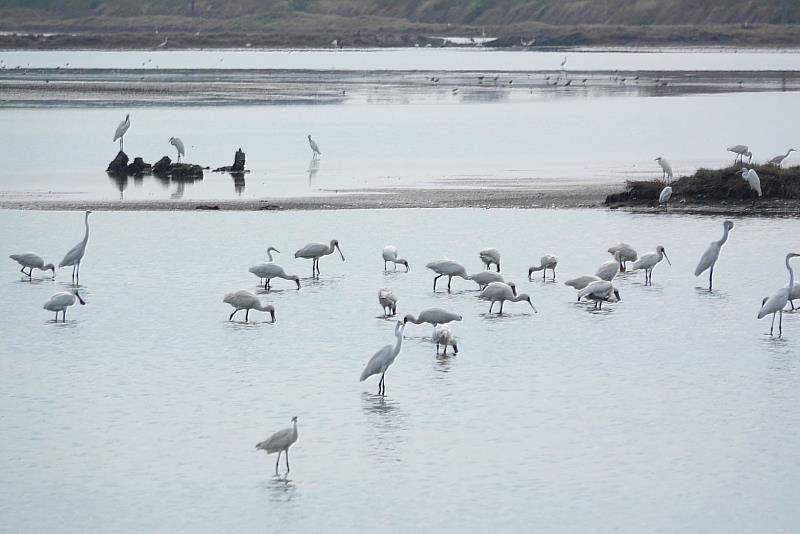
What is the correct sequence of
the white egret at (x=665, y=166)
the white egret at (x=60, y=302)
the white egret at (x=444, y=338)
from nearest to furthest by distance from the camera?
the white egret at (x=444, y=338), the white egret at (x=60, y=302), the white egret at (x=665, y=166)

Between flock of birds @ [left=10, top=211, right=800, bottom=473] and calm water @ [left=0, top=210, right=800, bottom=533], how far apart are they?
25 centimetres

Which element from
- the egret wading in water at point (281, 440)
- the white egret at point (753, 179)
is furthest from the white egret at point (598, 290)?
the white egret at point (753, 179)

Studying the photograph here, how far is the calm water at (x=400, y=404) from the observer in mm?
10836

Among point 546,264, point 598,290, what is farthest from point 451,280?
point 598,290

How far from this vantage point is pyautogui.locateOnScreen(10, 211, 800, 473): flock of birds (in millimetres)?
16125

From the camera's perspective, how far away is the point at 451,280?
65.8 ft

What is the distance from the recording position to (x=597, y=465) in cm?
1175

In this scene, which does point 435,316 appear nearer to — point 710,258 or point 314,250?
point 314,250

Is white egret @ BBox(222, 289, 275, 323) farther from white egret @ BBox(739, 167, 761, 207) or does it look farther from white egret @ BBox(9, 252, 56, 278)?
white egret @ BBox(739, 167, 761, 207)

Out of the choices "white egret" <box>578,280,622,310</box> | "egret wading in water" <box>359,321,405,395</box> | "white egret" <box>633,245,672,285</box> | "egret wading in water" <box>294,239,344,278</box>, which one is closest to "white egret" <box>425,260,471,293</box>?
"white egret" <box>578,280,622,310</box>

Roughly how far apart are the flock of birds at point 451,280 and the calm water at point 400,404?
0.25 m

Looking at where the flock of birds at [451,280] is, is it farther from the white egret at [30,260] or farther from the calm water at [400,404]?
the calm water at [400,404]

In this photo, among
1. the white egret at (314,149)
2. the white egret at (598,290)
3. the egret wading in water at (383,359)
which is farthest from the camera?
the white egret at (314,149)

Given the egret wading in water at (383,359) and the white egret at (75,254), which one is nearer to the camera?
the egret wading in water at (383,359)
